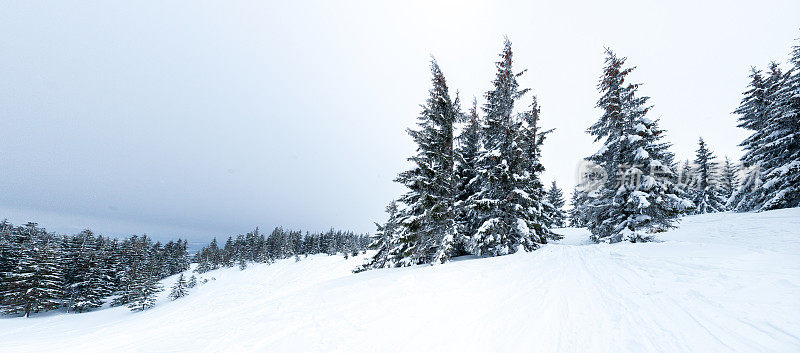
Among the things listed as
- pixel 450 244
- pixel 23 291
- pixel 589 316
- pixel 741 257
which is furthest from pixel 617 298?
pixel 23 291

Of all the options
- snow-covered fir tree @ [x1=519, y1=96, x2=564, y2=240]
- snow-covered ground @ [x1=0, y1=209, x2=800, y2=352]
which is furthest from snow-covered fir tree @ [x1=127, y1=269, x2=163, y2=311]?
snow-covered fir tree @ [x1=519, y1=96, x2=564, y2=240]

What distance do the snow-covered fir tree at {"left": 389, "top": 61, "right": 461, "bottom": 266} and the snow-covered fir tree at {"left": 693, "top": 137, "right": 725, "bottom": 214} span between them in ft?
127

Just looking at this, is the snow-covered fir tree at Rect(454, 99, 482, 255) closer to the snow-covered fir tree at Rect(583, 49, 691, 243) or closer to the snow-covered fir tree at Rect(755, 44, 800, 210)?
the snow-covered fir tree at Rect(583, 49, 691, 243)

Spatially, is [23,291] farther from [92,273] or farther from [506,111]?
[506,111]

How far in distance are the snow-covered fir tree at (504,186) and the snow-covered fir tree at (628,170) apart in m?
4.05

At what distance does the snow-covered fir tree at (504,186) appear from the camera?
12797 millimetres

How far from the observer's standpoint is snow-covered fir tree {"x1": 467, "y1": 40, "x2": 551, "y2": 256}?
12797 millimetres

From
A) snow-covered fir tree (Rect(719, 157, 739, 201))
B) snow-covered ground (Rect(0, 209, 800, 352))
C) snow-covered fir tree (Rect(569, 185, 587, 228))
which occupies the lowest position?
snow-covered ground (Rect(0, 209, 800, 352))

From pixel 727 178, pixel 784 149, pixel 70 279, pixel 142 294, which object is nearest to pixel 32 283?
pixel 70 279

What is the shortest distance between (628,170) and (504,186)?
268 inches

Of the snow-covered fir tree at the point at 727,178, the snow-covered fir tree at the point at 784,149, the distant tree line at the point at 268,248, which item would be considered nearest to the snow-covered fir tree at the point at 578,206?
the snow-covered fir tree at the point at 784,149

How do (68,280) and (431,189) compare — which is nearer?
(431,189)

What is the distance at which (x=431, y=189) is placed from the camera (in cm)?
1278

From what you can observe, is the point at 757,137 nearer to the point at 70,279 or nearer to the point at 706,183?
the point at 706,183
